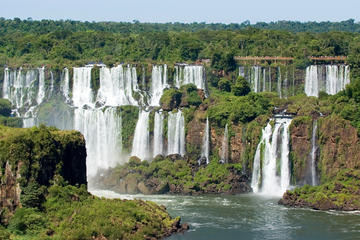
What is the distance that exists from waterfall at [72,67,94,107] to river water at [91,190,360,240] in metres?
21.5

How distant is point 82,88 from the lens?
99.9 meters

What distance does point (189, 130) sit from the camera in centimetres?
8881

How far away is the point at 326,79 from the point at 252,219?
96.2ft

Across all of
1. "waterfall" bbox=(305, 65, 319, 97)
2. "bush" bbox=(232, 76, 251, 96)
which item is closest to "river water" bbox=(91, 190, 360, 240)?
"bush" bbox=(232, 76, 251, 96)

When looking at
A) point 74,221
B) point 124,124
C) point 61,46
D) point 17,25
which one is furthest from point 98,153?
point 17,25

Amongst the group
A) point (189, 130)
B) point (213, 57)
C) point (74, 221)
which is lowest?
point (74, 221)

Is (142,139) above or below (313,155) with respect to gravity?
above

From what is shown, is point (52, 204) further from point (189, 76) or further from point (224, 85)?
point (224, 85)

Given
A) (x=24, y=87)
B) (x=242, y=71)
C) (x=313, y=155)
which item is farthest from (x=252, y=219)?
(x=24, y=87)

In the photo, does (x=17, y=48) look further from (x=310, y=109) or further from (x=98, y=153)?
(x=310, y=109)

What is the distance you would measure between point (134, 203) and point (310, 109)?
22.9m

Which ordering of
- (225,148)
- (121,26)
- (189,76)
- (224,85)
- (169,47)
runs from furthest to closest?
(121,26)
(169,47)
(224,85)
(189,76)
(225,148)

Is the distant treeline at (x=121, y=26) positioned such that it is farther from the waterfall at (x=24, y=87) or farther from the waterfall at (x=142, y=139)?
the waterfall at (x=142, y=139)

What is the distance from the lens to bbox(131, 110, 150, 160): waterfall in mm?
91375
